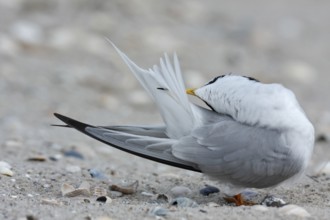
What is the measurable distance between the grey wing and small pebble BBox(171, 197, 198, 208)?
0.47ft

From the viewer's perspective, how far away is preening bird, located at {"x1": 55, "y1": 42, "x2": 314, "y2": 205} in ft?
9.89

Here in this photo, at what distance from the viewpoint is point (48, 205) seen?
9.49ft

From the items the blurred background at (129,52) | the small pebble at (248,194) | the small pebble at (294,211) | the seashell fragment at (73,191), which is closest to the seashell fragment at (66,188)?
the seashell fragment at (73,191)

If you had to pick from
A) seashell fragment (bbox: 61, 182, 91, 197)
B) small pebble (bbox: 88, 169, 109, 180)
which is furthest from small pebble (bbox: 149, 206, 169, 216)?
small pebble (bbox: 88, 169, 109, 180)

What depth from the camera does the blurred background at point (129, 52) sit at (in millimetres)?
5250

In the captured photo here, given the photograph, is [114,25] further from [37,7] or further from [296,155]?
[296,155]

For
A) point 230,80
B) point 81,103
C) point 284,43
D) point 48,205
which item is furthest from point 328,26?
point 48,205

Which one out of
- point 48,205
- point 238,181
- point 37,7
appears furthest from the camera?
point 37,7

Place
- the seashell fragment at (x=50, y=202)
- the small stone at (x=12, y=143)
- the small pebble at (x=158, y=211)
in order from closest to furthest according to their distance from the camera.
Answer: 1. the small pebble at (x=158, y=211)
2. the seashell fragment at (x=50, y=202)
3. the small stone at (x=12, y=143)

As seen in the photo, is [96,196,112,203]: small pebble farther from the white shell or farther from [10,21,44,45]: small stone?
[10,21,44,45]: small stone

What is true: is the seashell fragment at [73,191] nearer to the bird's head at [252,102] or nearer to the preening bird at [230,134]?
the preening bird at [230,134]

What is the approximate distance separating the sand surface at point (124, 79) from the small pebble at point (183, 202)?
0.05 m

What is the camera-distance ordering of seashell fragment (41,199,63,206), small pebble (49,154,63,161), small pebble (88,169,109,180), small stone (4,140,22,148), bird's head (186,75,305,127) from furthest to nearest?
1. small stone (4,140,22,148)
2. small pebble (49,154,63,161)
3. small pebble (88,169,109,180)
4. bird's head (186,75,305,127)
5. seashell fragment (41,199,63,206)

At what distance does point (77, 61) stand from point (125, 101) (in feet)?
2.94
